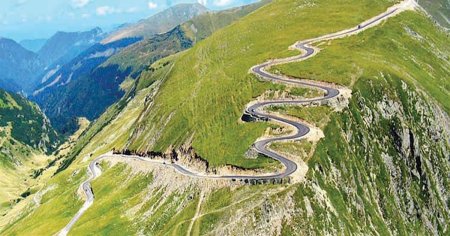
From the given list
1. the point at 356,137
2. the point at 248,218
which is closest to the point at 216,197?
the point at 248,218

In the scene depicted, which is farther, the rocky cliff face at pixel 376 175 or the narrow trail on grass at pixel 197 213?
the rocky cliff face at pixel 376 175

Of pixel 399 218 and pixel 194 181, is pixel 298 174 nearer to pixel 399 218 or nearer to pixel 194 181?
pixel 194 181

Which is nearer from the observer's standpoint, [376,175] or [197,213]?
[197,213]

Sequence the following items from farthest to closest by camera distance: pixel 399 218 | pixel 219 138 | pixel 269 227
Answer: pixel 219 138
pixel 399 218
pixel 269 227

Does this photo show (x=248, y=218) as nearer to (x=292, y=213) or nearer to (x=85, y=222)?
(x=292, y=213)

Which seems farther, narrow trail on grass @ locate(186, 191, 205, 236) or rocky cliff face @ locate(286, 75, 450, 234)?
rocky cliff face @ locate(286, 75, 450, 234)

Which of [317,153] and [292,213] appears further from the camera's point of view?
[317,153]

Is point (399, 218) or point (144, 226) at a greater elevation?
point (144, 226)

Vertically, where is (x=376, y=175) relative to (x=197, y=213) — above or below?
Answer: below

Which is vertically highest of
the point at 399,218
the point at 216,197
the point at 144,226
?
the point at 216,197

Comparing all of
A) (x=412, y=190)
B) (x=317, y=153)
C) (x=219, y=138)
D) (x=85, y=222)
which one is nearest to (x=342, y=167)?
(x=317, y=153)

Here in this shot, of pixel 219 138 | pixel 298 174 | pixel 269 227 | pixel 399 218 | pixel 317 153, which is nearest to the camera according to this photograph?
pixel 269 227
